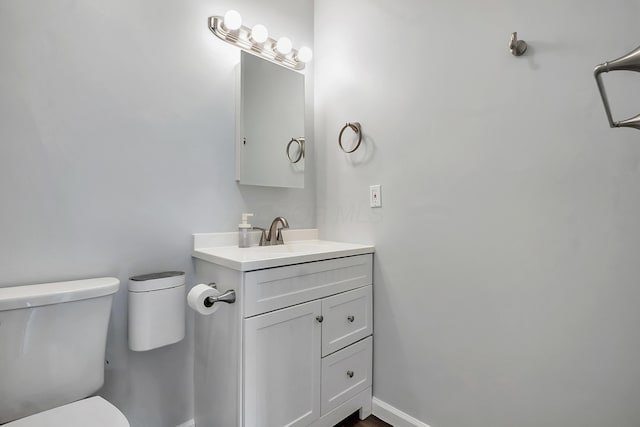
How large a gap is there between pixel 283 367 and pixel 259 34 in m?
1.60

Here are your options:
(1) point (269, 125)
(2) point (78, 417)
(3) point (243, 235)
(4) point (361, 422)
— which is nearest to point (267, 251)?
(3) point (243, 235)

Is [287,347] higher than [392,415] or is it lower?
higher

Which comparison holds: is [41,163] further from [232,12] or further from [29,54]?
[232,12]

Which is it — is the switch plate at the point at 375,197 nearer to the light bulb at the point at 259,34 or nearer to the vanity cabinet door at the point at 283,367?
the vanity cabinet door at the point at 283,367

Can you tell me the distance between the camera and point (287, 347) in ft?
3.80

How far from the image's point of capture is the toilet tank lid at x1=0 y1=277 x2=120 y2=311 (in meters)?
0.88

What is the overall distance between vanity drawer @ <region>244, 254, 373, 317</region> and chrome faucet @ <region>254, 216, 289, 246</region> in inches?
16.2

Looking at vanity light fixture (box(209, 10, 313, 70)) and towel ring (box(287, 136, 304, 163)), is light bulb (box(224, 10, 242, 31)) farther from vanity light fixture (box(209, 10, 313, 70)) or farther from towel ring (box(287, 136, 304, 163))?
towel ring (box(287, 136, 304, 163))

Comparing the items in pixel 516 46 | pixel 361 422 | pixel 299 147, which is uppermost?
pixel 516 46

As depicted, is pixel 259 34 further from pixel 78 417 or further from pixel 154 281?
pixel 78 417

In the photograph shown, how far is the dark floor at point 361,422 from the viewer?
4.70 ft

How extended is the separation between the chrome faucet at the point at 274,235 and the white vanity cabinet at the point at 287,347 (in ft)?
1.21

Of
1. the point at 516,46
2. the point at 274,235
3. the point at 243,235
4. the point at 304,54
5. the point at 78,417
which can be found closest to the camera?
the point at 78,417

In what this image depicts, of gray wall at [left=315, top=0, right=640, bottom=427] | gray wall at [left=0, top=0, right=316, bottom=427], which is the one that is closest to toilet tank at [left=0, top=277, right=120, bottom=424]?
gray wall at [left=0, top=0, right=316, bottom=427]
